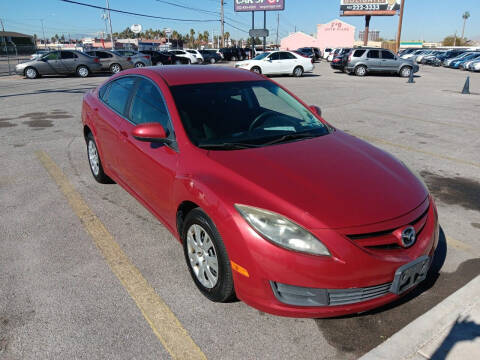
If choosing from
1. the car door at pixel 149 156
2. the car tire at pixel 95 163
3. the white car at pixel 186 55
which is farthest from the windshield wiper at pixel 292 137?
the white car at pixel 186 55

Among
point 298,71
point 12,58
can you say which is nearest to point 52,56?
point 298,71

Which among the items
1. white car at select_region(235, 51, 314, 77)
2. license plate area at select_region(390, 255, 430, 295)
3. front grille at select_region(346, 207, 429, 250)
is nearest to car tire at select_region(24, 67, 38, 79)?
white car at select_region(235, 51, 314, 77)

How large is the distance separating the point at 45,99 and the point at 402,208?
1337cm

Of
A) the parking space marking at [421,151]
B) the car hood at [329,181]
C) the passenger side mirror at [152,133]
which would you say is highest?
the passenger side mirror at [152,133]

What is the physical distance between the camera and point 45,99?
1310 centimetres

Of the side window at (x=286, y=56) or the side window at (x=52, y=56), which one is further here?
the side window at (x=286, y=56)

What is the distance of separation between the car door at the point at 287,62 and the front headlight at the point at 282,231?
21831 millimetres

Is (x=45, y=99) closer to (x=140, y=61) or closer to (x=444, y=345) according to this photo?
(x=140, y=61)

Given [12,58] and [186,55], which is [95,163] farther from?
[12,58]

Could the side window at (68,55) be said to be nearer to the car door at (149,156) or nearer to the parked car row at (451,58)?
the car door at (149,156)

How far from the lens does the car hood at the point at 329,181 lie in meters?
2.38

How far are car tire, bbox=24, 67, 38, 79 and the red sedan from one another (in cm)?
2048

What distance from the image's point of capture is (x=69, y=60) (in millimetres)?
21438

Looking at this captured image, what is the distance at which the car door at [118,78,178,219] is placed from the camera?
314 cm
